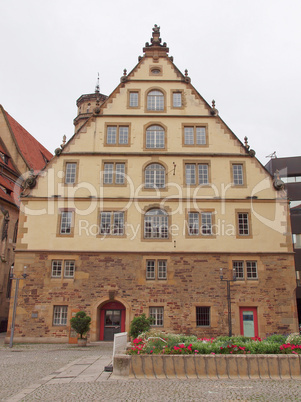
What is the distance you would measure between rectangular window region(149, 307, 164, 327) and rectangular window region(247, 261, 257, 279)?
5270 millimetres

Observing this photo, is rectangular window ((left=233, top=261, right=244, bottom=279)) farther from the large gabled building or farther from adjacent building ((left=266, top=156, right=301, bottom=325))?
adjacent building ((left=266, top=156, right=301, bottom=325))

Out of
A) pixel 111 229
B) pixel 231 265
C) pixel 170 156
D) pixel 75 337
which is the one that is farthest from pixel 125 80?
pixel 75 337

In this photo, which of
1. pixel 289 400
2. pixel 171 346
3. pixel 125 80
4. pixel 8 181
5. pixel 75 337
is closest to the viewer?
pixel 289 400

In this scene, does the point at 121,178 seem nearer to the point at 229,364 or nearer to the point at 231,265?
the point at 231,265

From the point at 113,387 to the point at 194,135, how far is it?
17848mm

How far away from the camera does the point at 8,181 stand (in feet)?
114

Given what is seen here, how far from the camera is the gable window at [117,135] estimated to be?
80.5 feet

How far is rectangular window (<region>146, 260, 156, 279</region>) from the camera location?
22.2m

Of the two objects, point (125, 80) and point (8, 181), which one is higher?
point (125, 80)

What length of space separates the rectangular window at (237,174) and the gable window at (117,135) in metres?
6.79

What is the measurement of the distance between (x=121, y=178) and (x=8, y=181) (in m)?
15.3

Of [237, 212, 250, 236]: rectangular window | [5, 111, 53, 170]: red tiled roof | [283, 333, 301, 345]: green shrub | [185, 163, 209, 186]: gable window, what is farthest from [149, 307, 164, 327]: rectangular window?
[5, 111, 53, 170]: red tiled roof

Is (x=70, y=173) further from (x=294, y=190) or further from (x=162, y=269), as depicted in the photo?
(x=294, y=190)

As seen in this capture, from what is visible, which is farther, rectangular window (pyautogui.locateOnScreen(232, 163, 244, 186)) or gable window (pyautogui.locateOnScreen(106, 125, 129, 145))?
gable window (pyautogui.locateOnScreen(106, 125, 129, 145))
